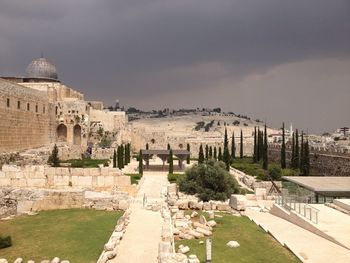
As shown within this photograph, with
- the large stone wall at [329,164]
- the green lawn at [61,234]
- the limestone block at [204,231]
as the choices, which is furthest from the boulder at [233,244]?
the large stone wall at [329,164]

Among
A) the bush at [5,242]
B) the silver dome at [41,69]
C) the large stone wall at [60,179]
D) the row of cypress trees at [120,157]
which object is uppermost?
the silver dome at [41,69]

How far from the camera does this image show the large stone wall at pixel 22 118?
30969mm

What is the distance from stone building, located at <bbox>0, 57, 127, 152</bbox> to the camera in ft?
105

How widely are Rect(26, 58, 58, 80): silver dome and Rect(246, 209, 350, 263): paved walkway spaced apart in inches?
1646

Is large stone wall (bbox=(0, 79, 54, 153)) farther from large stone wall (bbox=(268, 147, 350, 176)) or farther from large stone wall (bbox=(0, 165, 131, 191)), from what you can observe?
large stone wall (bbox=(268, 147, 350, 176))

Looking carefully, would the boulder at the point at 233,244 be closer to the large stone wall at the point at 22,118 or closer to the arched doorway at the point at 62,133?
the large stone wall at the point at 22,118

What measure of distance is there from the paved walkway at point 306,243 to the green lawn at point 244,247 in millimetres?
299

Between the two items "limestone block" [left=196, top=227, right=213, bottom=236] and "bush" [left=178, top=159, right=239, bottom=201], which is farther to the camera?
"bush" [left=178, top=159, right=239, bottom=201]

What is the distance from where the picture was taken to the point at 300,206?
14.8m

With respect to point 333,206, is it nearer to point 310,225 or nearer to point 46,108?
point 310,225

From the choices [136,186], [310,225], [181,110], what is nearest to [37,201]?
[136,186]

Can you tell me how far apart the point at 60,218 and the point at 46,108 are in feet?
88.6

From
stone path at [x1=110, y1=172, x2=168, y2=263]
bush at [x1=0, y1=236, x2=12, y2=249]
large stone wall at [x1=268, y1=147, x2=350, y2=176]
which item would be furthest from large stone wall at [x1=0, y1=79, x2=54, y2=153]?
large stone wall at [x1=268, y1=147, x2=350, y2=176]

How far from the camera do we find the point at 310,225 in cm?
1284
